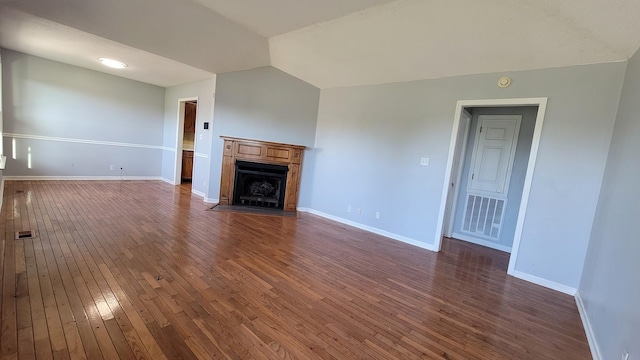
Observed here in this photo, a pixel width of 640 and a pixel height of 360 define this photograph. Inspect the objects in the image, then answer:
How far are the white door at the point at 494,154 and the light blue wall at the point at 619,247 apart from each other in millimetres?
1504

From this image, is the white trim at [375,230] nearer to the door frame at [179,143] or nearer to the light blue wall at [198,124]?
the light blue wall at [198,124]

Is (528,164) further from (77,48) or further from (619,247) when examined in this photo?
(77,48)

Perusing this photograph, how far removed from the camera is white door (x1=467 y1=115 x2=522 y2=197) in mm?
4086

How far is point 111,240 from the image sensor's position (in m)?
2.93

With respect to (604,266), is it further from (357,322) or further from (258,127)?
(258,127)

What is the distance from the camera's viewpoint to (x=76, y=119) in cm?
575

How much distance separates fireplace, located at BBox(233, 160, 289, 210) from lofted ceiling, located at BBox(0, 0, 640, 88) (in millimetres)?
1814

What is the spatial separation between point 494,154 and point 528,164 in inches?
45.7

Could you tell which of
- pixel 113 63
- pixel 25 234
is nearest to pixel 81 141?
pixel 113 63

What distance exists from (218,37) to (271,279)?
334 cm

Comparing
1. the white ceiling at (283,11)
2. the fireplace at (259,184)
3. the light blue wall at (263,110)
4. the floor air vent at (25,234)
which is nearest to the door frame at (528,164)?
the white ceiling at (283,11)

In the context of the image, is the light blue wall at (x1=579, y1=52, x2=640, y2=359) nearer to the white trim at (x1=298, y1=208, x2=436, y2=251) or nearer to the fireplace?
the white trim at (x1=298, y1=208, x2=436, y2=251)

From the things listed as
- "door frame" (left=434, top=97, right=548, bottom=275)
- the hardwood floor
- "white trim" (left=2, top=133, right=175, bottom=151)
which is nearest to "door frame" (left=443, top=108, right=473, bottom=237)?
"door frame" (left=434, top=97, right=548, bottom=275)

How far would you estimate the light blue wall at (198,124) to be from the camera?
216 inches
